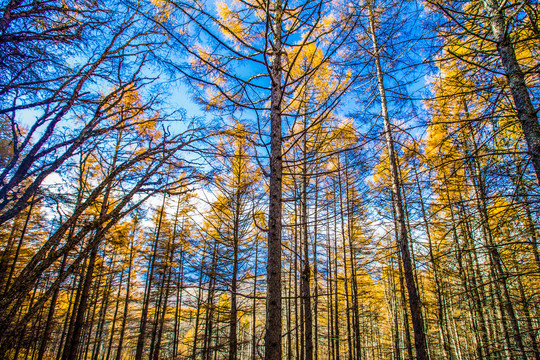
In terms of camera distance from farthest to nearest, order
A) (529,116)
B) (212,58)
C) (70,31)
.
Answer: (212,58) < (70,31) < (529,116)

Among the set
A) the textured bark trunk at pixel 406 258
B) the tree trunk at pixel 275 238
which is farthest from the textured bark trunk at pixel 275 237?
the textured bark trunk at pixel 406 258

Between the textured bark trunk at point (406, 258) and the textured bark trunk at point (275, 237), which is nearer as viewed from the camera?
the textured bark trunk at point (275, 237)

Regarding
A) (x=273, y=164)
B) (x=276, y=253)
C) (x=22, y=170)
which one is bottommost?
(x=276, y=253)

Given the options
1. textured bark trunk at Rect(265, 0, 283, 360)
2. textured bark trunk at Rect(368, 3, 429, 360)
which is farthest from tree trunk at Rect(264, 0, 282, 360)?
textured bark trunk at Rect(368, 3, 429, 360)

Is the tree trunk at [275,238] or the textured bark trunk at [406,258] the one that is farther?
the textured bark trunk at [406,258]

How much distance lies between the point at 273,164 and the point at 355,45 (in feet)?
21.9

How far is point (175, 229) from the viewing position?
1362cm

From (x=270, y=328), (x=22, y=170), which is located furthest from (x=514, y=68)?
(x=22, y=170)

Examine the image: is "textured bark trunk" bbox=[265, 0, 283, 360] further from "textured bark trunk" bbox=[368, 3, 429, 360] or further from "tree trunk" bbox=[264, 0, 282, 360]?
"textured bark trunk" bbox=[368, 3, 429, 360]

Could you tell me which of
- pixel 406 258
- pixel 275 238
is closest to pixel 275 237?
pixel 275 238

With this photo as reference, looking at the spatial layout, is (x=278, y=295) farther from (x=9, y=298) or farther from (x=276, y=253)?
(x=9, y=298)

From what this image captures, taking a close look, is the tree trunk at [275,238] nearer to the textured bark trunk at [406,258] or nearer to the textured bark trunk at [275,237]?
the textured bark trunk at [275,237]

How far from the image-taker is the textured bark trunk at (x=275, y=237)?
1719 mm

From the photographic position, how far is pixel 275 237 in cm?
203
